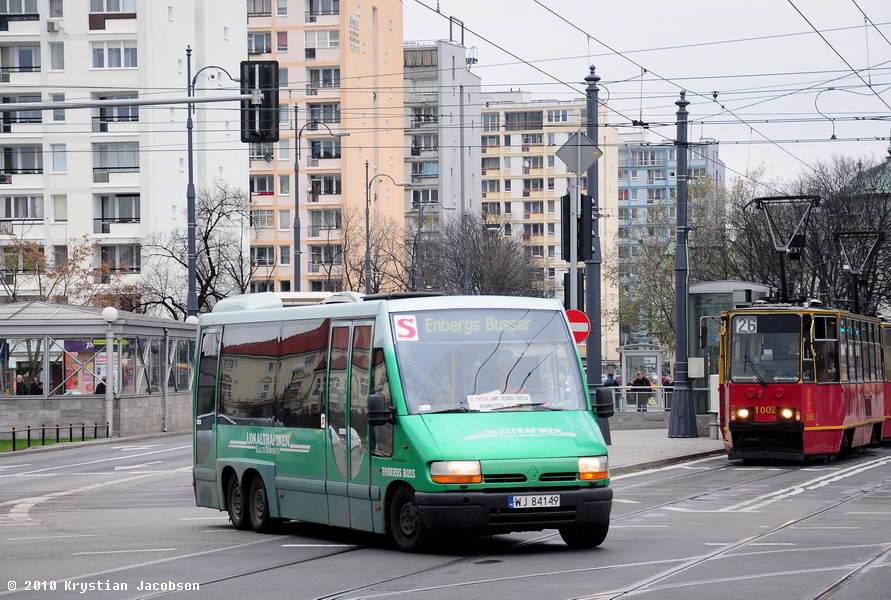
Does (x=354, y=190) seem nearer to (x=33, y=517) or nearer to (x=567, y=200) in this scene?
(x=567, y=200)

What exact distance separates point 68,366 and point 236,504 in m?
29.4

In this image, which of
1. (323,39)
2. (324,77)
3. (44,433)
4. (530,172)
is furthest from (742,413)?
(530,172)

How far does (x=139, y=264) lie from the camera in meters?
77.4

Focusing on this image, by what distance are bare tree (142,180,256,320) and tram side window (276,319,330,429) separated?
4800 centimetres

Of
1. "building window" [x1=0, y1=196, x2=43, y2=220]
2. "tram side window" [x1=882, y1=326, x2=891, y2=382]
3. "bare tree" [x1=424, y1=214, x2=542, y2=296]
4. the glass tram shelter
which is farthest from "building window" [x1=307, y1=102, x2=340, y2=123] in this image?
"tram side window" [x1=882, y1=326, x2=891, y2=382]

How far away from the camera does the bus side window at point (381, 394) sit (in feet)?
45.2

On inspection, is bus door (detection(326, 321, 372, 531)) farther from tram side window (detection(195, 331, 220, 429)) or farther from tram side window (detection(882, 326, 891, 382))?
tram side window (detection(882, 326, 891, 382))

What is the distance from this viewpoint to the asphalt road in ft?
35.9

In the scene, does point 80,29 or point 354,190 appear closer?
point 80,29

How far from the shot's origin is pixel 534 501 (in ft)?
42.9

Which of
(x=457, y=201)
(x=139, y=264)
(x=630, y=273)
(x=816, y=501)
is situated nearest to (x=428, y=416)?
(x=816, y=501)

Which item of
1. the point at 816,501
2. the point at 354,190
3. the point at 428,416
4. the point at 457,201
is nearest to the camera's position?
the point at 428,416

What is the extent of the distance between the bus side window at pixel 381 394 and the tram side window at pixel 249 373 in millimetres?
2207

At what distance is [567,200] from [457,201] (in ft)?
299
